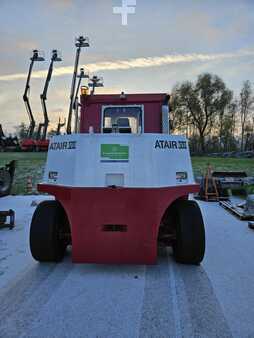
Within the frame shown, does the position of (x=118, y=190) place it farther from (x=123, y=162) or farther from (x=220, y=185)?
(x=220, y=185)

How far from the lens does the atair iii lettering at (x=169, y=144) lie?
415cm

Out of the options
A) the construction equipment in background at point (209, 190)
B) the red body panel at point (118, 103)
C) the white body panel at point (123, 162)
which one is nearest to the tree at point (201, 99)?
the construction equipment in background at point (209, 190)

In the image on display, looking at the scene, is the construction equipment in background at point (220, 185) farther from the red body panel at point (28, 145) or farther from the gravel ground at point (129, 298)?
the red body panel at point (28, 145)

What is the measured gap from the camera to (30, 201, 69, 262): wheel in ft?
14.6

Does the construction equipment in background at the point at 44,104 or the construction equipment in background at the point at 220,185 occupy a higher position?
the construction equipment in background at the point at 44,104

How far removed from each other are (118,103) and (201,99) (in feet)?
151

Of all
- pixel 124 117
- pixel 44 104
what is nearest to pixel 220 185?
pixel 124 117

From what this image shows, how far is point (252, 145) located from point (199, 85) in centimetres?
1307

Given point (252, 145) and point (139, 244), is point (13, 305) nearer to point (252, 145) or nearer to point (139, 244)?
point (139, 244)

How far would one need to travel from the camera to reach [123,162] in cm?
406

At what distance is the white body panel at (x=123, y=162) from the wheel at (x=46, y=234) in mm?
594

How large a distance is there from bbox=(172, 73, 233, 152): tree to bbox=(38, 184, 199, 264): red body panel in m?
45.6

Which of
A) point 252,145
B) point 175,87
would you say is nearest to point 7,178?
point 175,87

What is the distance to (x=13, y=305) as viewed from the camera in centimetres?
335
